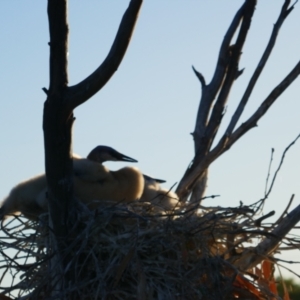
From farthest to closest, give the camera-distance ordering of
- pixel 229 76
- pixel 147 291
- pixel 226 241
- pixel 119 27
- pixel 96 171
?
1. pixel 229 76
2. pixel 96 171
3. pixel 226 241
4. pixel 147 291
5. pixel 119 27

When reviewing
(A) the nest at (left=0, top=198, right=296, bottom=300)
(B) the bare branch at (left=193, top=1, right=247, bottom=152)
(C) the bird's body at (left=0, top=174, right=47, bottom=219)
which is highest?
(B) the bare branch at (left=193, top=1, right=247, bottom=152)

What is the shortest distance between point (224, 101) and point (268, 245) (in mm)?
1832

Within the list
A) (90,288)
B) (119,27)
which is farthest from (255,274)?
(119,27)

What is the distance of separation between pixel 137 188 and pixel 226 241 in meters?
0.90

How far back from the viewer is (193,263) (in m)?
4.66

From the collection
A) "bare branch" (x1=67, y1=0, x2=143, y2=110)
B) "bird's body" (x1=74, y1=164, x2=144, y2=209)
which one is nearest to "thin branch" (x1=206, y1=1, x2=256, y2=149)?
"bird's body" (x1=74, y1=164, x2=144, y2=209)

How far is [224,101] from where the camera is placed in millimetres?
6477

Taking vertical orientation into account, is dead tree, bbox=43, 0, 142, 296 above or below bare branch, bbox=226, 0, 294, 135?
below

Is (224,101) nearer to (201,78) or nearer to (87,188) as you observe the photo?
(201,78)

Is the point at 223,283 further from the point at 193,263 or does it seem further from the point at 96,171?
the point at 96,171

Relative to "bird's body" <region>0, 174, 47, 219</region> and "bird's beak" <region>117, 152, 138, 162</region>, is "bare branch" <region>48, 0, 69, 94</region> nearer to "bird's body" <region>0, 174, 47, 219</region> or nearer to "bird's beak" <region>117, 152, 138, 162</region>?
"bird's body" <region>0, 174, 47, 219</region>

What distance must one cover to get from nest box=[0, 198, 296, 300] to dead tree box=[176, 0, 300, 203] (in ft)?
4.20

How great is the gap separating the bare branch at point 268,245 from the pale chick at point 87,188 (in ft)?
2.78

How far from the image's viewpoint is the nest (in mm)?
4438
